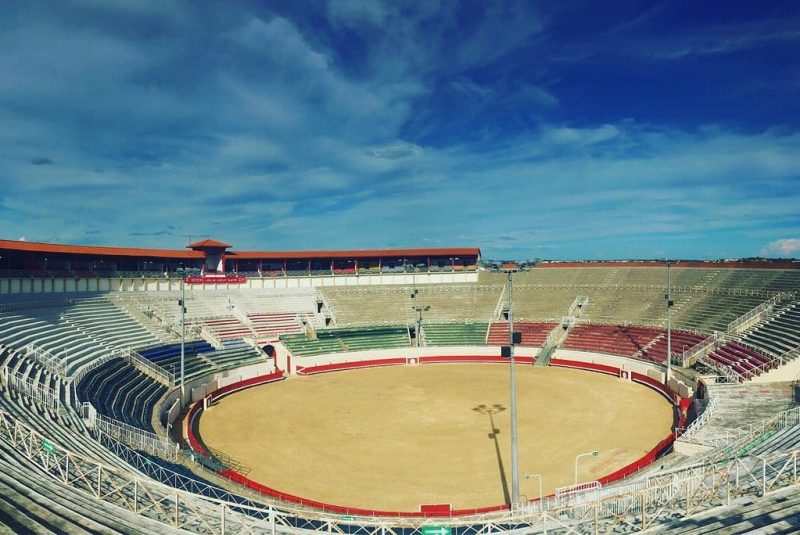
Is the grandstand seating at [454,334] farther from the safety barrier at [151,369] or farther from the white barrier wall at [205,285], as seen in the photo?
the safety barrier at [151,369]

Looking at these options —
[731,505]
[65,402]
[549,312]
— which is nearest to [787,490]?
[731,505]

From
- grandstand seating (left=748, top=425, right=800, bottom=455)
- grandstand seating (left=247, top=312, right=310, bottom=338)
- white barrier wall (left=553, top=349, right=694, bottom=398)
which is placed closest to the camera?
grandstand seating (left=748, top=425, right=800, bottom=455)

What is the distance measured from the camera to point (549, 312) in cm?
6475

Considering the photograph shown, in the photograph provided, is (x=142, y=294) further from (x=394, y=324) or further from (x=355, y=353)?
(x=394, y=324)

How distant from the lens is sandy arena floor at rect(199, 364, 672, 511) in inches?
981

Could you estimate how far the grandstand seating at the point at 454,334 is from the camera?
60.4 meters

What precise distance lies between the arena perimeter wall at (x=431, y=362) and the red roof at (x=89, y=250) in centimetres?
2464

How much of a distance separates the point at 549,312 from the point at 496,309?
673cm

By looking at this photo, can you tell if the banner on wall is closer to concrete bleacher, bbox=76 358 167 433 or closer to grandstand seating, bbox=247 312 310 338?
grandstand seating, bbox=247 312 310 338

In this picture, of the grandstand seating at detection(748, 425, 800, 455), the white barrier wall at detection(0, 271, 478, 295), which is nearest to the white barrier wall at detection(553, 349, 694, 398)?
the grandstand seating at detection(748, 425, 800, 455)

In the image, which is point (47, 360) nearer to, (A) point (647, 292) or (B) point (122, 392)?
(B) point (122, 392)

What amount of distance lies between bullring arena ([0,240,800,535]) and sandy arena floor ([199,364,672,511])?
0.21 meters

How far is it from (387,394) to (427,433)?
10981 mm

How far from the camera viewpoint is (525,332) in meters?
61.0
